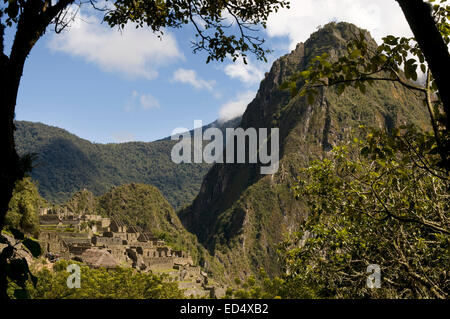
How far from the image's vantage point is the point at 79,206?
263ft

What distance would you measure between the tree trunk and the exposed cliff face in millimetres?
121747

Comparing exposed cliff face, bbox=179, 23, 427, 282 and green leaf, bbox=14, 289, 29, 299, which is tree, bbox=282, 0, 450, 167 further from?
exposed cliff face, bbox=179, 23, 427, 282

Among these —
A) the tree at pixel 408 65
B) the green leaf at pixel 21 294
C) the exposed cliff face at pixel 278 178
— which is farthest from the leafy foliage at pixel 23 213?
the exposed cliff face at pixel 278 178

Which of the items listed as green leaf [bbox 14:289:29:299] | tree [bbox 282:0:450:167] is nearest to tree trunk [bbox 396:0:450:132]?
tree [bbox 282:0:450:167]

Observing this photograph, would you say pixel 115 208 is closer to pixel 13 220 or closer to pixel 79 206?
pixel 79 206

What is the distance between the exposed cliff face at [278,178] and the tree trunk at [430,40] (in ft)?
399

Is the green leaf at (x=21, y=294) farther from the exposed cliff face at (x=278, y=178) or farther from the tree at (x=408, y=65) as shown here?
the exposed cliff face at (x=278, y=178)

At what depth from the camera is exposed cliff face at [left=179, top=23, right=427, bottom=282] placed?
137m

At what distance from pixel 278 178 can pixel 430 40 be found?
149 m

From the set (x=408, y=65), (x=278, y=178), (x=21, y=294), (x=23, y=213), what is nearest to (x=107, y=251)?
(x=23, y=213)

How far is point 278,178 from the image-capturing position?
149750 mm

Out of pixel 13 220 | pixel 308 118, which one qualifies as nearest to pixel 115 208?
A: pixel 13 220

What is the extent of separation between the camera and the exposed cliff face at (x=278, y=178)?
5408 inches
